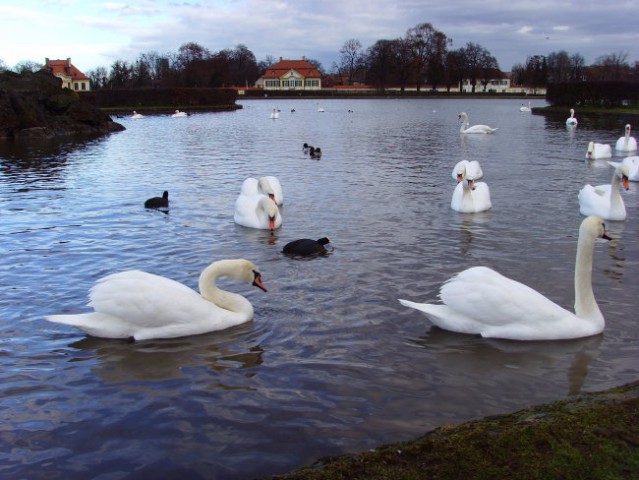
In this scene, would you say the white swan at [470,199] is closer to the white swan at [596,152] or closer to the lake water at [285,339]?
the lake water at [285,339]

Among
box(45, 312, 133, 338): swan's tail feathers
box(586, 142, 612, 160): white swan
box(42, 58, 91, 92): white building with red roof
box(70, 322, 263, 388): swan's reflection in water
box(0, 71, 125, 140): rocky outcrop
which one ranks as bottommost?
box(70, 322, 263, 388): swan's reflection in water

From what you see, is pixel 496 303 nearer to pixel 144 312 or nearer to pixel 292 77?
pixel 144 312

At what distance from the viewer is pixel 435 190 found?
46.3 ft

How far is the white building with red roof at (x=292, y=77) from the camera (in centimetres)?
14112

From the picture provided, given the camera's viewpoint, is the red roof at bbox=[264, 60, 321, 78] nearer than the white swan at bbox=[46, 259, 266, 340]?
No

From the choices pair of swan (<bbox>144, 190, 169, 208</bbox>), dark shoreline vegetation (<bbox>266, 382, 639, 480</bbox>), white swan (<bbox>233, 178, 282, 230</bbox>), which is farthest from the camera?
pair of swan (<bbox>144, 190, 169, 208</bbox>)

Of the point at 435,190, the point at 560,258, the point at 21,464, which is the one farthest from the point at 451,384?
the point at 435,190

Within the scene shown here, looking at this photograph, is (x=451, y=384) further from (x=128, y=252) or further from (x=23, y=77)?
(x=23, y=77)

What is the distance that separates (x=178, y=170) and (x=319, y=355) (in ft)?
44.2

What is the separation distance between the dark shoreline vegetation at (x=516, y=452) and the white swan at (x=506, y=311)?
1.64 meters

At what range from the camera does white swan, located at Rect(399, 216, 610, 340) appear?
5754mm

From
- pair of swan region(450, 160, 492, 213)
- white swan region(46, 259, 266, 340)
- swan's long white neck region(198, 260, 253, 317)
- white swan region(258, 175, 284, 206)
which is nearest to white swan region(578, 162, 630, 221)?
pair of swan region(450, 160, 492, 213)

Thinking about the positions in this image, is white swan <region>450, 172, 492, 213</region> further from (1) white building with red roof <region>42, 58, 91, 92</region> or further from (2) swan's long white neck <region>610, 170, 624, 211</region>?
(1) white building with red roof <region>42, 58, 91, 92</region>

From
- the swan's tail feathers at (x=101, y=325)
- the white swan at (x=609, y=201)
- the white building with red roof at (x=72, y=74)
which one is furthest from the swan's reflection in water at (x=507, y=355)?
the white building with red roof at (x=72, y=74)
